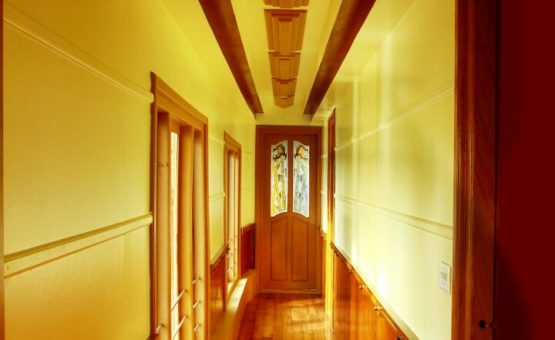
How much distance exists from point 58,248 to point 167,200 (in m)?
1.10

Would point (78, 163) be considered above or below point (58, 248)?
above

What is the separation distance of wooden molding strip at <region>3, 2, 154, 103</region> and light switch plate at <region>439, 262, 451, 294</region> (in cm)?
130

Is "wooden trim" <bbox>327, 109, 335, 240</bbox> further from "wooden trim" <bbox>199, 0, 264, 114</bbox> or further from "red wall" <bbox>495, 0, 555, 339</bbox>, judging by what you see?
"red wall" <bbox>495, 0, 555, 339</bbox>

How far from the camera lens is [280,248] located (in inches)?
A: 242

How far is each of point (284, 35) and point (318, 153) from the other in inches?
144

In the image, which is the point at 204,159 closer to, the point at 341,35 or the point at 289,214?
the point at 341,35

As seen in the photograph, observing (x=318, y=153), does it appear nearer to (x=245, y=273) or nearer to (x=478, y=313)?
(x=245, y=273)

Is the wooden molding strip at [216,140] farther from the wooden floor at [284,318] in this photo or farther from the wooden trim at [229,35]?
the wooden floor at [284,318]

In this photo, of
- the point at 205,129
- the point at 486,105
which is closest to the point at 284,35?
the point at 205,129

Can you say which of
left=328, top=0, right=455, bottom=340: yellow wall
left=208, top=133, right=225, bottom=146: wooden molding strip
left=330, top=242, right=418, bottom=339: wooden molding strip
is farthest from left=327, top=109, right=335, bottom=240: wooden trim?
left=328, top=0, right=455, bottom=340: yellow wall

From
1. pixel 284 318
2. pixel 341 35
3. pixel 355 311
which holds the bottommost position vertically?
pixel 284 318

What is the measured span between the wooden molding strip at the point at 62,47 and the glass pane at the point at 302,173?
4.73 m

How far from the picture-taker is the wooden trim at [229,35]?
197 centimetres

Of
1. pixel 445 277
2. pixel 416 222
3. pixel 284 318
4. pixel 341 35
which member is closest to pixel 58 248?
pixel 445 277
